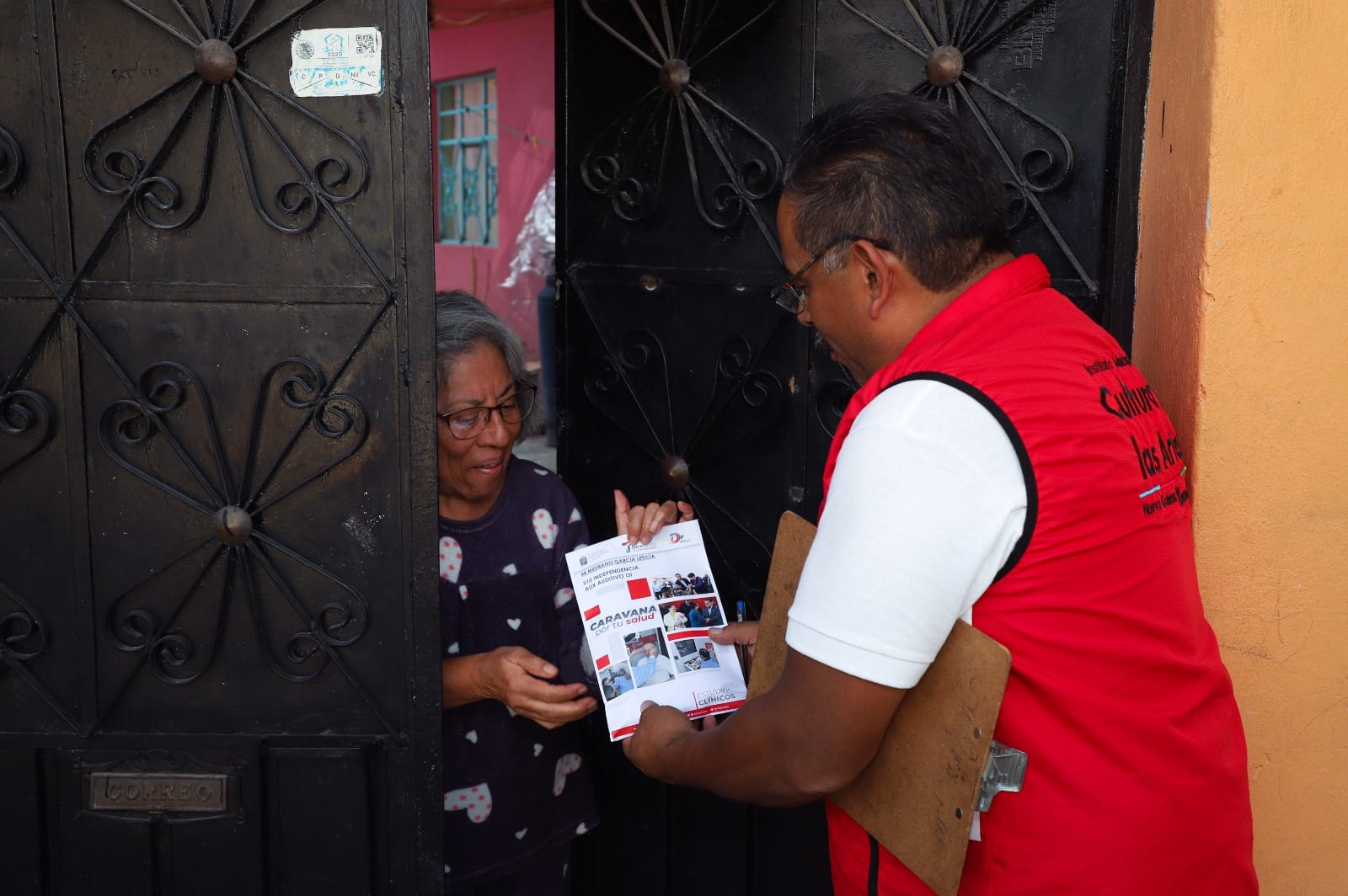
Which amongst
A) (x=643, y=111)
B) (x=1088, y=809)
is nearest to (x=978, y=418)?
(x=1088, y=809)

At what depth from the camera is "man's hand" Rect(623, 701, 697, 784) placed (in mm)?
1674

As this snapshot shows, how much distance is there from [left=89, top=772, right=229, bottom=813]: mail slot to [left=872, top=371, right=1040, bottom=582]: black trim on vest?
1.52 metres

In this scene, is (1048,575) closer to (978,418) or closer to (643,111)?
(978,418)

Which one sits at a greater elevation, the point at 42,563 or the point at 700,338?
the point at 700,338

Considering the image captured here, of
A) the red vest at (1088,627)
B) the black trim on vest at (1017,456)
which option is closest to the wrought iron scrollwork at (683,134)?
the red vest at (1088,627)

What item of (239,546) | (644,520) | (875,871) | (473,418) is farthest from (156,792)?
(875,871)

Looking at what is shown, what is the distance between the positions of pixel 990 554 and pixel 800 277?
0.50 metres

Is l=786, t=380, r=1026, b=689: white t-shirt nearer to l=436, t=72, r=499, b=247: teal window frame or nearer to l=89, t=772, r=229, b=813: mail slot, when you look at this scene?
l=89, t=772, r=229, b=813: mail slot

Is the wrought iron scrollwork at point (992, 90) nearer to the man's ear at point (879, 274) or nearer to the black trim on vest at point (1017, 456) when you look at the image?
the man's ear at point (879, 274)

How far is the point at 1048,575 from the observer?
129 cm

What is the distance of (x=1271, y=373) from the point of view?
1890mm

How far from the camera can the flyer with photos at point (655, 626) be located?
1.95 meters

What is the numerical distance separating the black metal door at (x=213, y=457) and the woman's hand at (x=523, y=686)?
4.9 inches

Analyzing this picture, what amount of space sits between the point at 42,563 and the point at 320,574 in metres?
0.49
